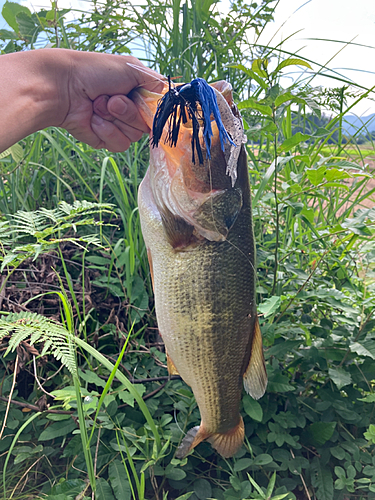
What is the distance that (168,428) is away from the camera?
1592 millimetres

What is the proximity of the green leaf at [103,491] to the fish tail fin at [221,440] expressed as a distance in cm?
29

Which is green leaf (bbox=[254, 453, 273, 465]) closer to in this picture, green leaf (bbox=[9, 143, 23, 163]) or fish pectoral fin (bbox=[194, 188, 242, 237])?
fish pectoral fin (bbox=[194, 188, 242, 237])

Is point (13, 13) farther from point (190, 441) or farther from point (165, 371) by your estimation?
point (190, 441)

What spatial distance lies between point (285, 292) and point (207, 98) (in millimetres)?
1275

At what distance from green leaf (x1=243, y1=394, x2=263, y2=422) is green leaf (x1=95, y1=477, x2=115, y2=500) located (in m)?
0.64

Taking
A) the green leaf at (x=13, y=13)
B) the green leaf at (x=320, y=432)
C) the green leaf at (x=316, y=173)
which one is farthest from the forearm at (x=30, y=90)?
the green leaf at (x=320, y=432)

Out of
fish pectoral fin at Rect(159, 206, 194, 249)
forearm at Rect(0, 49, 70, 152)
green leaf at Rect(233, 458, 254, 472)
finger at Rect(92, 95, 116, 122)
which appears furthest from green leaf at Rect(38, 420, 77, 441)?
finger at Rect(92, 95, 116, 122)

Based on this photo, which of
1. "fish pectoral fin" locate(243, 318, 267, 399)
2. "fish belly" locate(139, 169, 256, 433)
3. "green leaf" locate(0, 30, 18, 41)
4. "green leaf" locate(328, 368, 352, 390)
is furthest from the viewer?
"green leaf" locate(0, 30, 18, 41)

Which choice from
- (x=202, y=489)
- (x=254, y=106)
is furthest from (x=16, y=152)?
(x=202, y=489)

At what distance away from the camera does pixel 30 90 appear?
4.29ft

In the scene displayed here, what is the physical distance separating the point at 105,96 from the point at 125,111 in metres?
0.13

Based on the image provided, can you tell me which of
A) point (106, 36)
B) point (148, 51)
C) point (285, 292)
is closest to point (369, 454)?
point (285, 292)

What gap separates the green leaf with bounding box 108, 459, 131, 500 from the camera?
129cm

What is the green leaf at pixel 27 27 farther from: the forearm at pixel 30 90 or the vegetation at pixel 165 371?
the forearm at pixel 30 90
